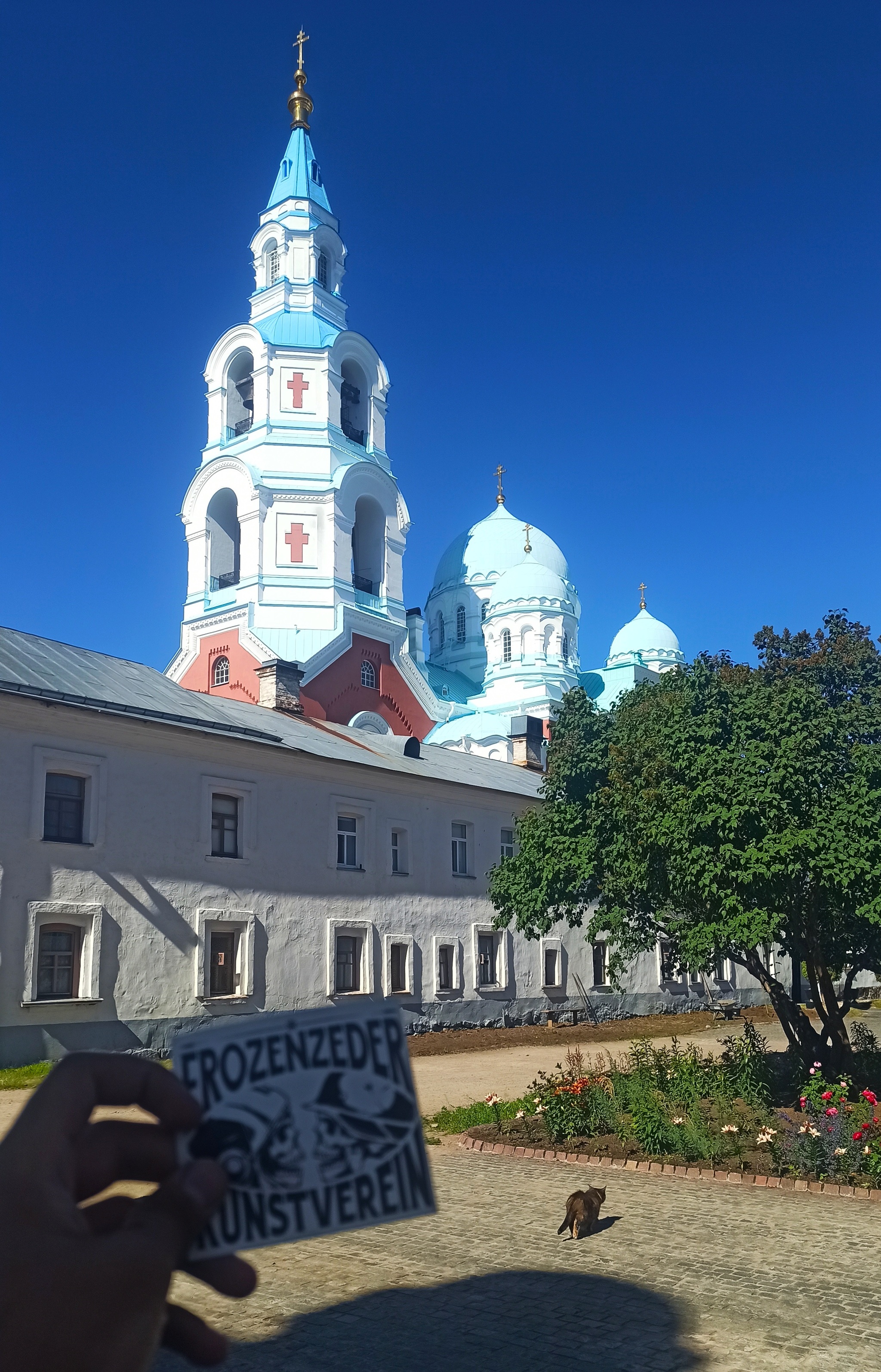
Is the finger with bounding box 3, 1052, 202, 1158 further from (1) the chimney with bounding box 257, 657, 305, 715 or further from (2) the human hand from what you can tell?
(1) the chimney with bounding box 257, 657, 305, 715

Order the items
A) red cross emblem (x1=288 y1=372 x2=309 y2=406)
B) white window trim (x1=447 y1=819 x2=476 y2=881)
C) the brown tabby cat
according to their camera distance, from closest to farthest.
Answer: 1. the brown tabby cat
2. white window trim (x1=447 y1=819 x2=476 y2=881)
3. red cross emblem (x1=288 y1=372 x2=309 y2=406)

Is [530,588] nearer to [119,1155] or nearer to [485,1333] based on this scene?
[485,1333]

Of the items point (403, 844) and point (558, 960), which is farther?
point (558, 960)

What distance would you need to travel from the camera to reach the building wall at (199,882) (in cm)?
1962

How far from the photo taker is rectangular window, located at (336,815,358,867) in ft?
85.5

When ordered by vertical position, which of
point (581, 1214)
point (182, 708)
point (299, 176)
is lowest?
point (581, 1214)

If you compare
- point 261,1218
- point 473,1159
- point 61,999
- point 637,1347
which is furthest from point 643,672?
point 261,1218

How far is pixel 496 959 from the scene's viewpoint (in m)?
29.8

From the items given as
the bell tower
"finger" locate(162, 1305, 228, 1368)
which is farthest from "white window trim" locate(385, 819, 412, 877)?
"finger" locate(162, 1305, 228, 1368)

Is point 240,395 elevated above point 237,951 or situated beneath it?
elevated above

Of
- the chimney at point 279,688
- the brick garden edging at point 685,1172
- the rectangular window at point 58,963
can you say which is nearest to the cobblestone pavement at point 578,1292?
the brick garden edging at point 685,1172

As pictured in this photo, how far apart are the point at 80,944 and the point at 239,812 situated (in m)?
4.62

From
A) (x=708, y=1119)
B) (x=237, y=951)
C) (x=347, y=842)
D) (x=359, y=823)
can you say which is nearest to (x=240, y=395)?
(x=359, y=823)

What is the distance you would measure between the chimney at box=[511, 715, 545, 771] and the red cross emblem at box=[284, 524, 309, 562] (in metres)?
12.0
